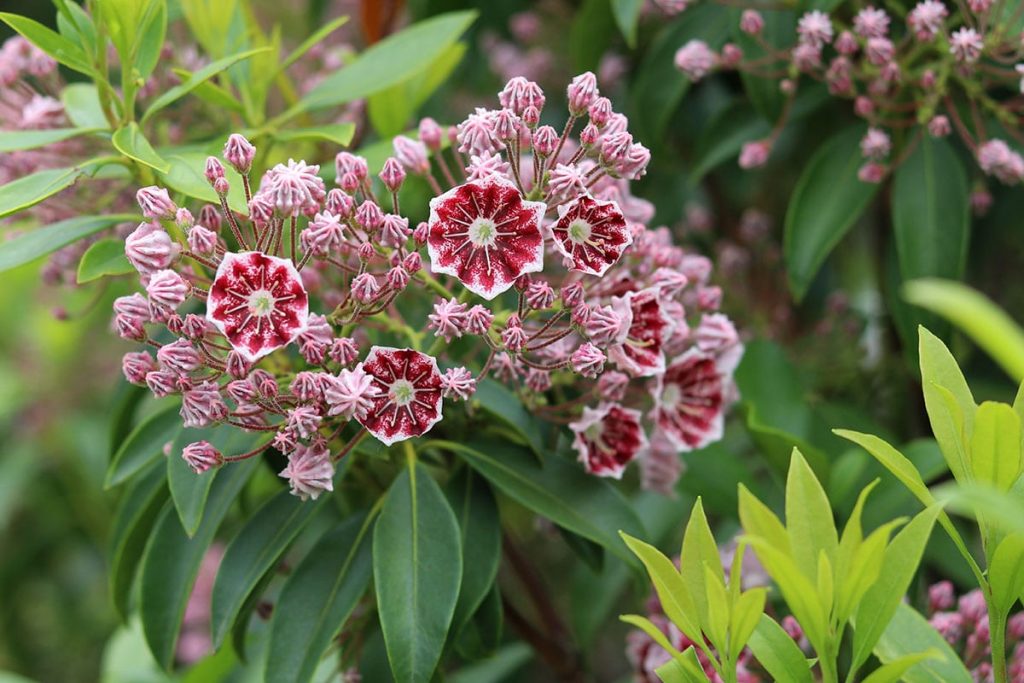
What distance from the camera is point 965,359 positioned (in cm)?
147

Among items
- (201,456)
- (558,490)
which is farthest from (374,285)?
(558,490)

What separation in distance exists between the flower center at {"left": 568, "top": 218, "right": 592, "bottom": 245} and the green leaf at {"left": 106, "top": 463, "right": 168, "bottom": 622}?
0.48 meters

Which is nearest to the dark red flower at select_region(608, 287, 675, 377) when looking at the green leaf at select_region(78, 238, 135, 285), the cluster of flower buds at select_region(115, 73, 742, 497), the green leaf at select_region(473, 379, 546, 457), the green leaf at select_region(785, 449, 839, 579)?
the cluster of flower buds at select_region(115, 73, 742, 497)

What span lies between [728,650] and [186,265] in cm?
51

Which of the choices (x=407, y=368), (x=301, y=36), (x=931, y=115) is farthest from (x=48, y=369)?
(x=931, y=115)

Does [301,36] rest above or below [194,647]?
above

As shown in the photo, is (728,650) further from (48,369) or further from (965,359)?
(48,369)

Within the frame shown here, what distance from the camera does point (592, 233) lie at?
87 centimetres

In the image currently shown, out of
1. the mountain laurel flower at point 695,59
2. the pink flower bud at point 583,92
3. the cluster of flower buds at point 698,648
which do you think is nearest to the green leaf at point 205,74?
the pink flower bud at point 583,92

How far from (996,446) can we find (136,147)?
27.6 inches

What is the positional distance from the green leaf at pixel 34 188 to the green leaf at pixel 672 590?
52 cm

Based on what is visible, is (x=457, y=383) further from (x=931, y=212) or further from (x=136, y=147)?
(x=931, y=212)

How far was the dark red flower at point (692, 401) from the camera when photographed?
1.06m

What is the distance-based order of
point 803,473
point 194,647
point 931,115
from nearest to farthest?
1. point 803,473
2. point 931,115
3. point 194,647
